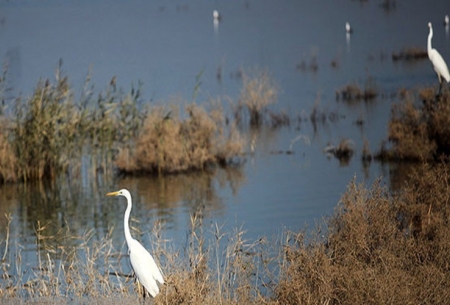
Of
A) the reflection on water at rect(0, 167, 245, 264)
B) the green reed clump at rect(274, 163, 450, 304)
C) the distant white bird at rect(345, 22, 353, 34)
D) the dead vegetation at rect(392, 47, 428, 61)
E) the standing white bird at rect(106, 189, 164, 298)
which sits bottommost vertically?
the reflection on water at rect(0, 167, 245, 264)

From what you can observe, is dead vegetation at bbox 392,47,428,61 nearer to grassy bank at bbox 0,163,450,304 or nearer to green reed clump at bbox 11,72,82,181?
green reed clump at bbox 11,72,82,181

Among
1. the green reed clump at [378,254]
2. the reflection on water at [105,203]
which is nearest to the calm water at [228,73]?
the reflection on water at [105,203]

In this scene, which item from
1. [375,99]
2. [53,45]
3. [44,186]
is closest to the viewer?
[44,186]

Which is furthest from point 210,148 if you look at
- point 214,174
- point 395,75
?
point 395,75

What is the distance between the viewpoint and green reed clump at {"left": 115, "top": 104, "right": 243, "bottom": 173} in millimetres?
19141

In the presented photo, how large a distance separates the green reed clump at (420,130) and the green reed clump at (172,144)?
3.15 m

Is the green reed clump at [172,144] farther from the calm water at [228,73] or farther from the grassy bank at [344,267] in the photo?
the grassy bank at [344,267]

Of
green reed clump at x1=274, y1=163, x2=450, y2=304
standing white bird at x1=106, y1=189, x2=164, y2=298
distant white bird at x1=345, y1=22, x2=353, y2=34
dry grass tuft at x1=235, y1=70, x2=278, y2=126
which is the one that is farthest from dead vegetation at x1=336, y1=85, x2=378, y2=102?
distant white bird at x1=345, y1=22, x2=353, y2=34

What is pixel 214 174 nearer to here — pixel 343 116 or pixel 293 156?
pixel 293 156

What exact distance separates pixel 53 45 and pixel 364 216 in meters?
43.0

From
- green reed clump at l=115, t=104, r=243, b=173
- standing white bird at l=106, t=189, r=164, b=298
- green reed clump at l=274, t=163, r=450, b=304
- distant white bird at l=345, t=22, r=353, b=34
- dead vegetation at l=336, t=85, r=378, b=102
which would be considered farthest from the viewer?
distant white bird at l=345, t=22, r=353, b=34

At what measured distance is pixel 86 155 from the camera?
20.6 metres

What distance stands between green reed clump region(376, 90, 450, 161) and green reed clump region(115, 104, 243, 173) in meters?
3.15

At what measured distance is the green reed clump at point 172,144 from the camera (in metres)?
19.1
